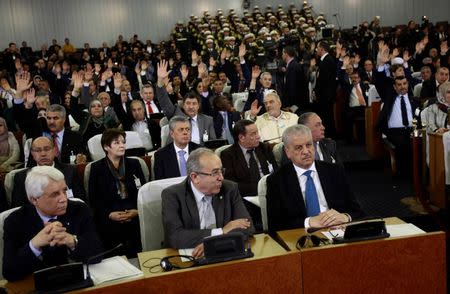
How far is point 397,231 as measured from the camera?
2672 mm

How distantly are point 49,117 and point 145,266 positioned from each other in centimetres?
335

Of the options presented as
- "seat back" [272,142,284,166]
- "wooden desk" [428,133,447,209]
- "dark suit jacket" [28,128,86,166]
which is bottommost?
"wooden desk" [428,133,447,209]

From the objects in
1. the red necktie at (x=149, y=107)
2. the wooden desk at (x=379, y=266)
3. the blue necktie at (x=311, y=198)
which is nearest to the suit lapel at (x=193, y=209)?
the blue necktie at (x=311, y=198)

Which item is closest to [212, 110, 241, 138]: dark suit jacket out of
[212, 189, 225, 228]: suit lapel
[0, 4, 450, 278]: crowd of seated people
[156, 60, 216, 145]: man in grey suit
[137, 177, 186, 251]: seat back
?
[0, 4, 450, 278]: crowd of seated people

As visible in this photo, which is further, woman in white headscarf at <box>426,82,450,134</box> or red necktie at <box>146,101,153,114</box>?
red necktie at <box>146,101,153,114</box>

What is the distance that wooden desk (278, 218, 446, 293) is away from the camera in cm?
240

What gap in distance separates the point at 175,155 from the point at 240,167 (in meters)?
0.58

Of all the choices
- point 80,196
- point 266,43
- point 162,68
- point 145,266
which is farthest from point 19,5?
point 145,266

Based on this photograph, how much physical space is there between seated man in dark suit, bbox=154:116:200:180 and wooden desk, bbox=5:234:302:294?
226cm

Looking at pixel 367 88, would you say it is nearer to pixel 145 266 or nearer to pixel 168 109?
pixel 168 109

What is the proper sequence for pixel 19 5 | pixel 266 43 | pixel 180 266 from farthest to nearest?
pixel 19 5, pixel 266 43, pixel 180 266

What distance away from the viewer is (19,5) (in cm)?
1912

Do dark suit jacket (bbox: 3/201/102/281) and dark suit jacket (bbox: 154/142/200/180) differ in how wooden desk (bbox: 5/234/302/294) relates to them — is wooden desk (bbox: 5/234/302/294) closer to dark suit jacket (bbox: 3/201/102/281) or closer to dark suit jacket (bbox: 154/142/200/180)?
dark suit jacket (bbox: 3/201/102/281)

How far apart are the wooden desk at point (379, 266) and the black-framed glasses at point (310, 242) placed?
0.11m
